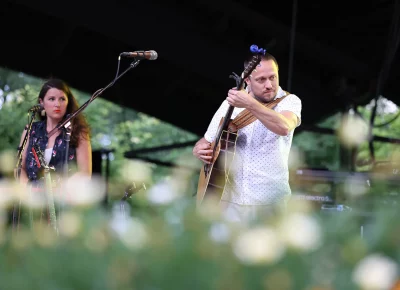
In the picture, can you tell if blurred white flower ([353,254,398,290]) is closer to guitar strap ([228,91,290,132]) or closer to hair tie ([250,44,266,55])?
hair tie ([250,44,266,55])

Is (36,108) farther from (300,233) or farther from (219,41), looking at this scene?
A: (300,233)

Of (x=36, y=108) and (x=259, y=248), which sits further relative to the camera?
(x=36, y=108)

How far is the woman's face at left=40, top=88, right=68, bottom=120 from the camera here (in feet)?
14.2

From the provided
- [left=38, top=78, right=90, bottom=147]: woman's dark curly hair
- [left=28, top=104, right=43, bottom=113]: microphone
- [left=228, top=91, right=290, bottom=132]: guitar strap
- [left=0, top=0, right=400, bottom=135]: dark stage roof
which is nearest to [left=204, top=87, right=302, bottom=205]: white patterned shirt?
[left=228, top=91, right=290, bottom=132]: guitar strap

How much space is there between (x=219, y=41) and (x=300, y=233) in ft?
19.9

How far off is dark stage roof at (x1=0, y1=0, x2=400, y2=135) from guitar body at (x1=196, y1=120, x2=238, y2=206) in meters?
2.76

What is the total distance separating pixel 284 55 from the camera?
700cm

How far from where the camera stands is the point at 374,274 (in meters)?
0.72

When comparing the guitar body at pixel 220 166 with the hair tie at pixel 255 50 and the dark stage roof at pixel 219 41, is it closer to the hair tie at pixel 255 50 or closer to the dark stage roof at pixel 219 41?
the hair tie at pixel 255 50

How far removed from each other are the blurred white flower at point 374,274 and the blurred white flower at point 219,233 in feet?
0.49

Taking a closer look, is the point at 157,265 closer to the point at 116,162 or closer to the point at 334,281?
the point at 334,281

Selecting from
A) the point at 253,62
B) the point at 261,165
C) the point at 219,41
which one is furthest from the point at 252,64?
the point at 219,41

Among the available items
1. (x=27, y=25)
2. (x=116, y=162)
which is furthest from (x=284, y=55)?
(x=116, y=162)

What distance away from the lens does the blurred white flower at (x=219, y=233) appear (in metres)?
0.81
